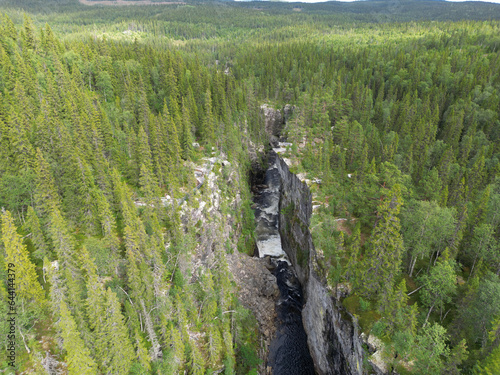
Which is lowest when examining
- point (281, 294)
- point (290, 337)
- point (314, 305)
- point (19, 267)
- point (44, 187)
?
point (290, 337)

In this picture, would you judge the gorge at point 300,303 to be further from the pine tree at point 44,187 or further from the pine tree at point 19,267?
the pine tree at point 44,187

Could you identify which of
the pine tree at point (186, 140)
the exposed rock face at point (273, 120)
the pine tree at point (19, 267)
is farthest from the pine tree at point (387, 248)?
the exposed rock face at point (273, 120)

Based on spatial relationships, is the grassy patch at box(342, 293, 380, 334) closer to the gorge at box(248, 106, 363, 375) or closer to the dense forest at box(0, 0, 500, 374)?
the dense forest at box(0, 0, 500, 374)

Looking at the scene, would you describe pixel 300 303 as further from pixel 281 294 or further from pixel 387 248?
pixel 387 248

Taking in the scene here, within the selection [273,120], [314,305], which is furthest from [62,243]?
[273,120]

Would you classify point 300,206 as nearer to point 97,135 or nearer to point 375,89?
point 97,135

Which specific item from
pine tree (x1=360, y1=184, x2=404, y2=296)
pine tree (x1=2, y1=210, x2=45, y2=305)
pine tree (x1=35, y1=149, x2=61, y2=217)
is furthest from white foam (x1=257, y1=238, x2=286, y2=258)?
pine tree (x1=2, y1=210, x2=45, y2=305)
